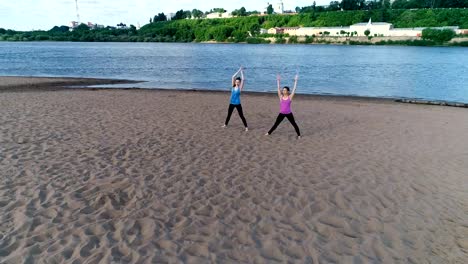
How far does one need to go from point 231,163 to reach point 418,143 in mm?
7561

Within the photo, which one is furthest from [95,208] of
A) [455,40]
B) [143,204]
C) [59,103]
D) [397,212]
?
[455,40]

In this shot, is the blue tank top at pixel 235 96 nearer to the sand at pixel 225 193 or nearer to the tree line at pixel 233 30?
the sand at pixel 225 193

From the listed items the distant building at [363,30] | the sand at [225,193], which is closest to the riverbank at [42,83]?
the sand at [225,193]

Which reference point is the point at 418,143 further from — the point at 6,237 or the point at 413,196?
the point at 6,237

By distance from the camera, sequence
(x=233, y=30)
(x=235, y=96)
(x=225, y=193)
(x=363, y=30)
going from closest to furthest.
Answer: (x=225, y=193)
(x=235, y=96)
(x=363, y=30)
(x=233, y=30)

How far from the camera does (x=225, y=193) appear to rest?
7.91 metres

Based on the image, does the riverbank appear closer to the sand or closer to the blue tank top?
the sand

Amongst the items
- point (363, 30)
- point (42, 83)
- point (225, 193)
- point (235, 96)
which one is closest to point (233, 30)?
point (363, 30)

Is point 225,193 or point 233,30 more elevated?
point 233,30

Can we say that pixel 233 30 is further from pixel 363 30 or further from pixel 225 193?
pixel 225 193

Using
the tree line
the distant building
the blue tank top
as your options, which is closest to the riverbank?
the blue tank top

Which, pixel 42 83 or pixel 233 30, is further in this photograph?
pixel 233 30

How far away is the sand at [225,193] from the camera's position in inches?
231

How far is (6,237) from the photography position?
587 cm
